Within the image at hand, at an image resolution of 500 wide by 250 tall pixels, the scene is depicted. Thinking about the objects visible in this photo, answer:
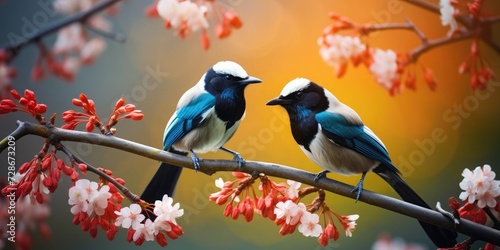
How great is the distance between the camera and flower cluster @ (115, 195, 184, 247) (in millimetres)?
1818

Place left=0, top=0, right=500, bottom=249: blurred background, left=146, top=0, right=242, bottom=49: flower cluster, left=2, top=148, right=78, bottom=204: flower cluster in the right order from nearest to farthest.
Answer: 1. left=2, top=148, right=78, bottom=204: flower cluster
2. left=146, top=0, right=242, bottom=49: flower cluster
3. left=0, top=0, right=500, bottom=249: blurred background

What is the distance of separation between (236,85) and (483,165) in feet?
3.07

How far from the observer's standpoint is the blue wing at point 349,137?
1.82m

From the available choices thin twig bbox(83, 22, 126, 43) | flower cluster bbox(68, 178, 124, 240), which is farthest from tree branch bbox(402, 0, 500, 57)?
flower cluster bbox(68, 178, 124, 240)

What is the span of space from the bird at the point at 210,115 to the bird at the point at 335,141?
0.43 ft

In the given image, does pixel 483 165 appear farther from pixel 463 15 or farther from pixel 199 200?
pixel 199 200

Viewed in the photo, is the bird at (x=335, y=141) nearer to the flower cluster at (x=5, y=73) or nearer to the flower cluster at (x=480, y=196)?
the flower cluster at (x=480, y=196)

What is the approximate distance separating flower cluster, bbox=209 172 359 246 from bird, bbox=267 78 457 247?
111 millimetres

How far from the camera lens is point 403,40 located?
209cm

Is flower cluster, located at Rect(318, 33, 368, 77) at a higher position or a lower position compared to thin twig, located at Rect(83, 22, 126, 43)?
lower

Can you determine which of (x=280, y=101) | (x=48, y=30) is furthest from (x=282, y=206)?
(x=48, y=30)

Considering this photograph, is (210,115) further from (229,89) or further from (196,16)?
(196,16)

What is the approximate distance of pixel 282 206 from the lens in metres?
1.76

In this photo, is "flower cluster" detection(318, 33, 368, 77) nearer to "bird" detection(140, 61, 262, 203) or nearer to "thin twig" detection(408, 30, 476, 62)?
"thin twig" detection(408, 30, 476, 62)
